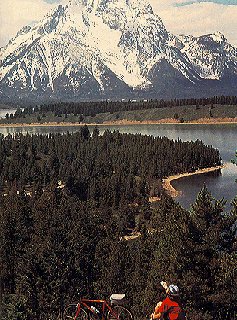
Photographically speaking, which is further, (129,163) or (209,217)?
(129,163)

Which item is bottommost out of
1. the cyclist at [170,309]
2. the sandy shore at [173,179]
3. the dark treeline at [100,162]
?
the sandy shore at [173,179]

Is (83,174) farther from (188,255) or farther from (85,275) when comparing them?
(188,255)

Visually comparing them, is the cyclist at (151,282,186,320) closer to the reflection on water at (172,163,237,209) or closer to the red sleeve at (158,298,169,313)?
the red sleeve at (158,298,169,313)

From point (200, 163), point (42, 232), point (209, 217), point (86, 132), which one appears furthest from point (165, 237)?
point (86, 132)

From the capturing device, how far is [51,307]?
3312 cm

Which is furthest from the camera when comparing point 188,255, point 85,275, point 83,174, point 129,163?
point 129,163

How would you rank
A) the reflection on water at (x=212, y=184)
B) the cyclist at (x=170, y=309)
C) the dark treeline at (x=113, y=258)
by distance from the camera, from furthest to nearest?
1. the reflection on water at (x=212, y=184)
2. the dark treeline at (x=113, y=258)
3. the cyclist at (x=170, y=309)

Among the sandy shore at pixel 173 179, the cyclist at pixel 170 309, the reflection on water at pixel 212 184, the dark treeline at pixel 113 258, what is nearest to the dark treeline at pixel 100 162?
the sandy shore at pixel 173 179

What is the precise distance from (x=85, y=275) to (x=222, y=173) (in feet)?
280

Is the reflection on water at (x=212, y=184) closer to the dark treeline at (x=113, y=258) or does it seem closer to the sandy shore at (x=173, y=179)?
the sandy shore at (x=173, y=179)

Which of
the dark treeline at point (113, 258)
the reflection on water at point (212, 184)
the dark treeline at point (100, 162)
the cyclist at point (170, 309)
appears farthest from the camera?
the dark treeline at point (100, 162)

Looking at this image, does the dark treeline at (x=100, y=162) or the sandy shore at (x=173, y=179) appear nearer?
the dark treeline at (x=100, y=162)

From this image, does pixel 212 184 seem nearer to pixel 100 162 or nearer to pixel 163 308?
pixel 100 162

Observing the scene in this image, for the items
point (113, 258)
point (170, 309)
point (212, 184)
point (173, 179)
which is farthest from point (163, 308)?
point (173, 179)
